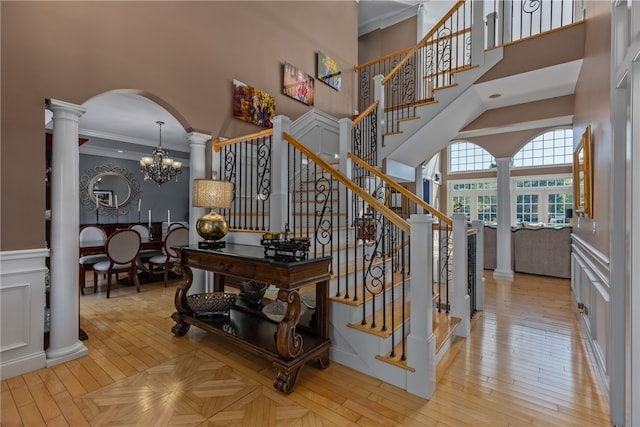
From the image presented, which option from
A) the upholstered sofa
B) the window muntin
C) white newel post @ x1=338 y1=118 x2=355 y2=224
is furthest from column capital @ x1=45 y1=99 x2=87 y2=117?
the window muntin

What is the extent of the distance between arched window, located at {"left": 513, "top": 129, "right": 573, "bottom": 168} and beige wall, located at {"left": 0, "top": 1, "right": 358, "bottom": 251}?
651 cm

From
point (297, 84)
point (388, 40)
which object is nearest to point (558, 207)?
point (388, 40)

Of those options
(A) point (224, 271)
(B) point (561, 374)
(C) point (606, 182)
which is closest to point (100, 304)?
(A) point (224, 271)

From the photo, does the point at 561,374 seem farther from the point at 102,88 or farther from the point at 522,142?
the point at 522,142

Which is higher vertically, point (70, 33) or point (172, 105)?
point (70, 33)

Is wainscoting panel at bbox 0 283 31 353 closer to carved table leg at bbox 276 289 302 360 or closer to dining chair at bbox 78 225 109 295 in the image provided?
carved table leg at bbox 276 289 302 360

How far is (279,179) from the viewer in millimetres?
2984

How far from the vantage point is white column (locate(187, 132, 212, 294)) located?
3299mm

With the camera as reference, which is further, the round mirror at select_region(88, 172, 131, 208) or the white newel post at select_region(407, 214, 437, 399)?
the round mirror at select_region(88, 172, 131, 208)

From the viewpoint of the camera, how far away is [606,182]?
81.7 inches

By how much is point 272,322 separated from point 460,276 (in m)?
1.90

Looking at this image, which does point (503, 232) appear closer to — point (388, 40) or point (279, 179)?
point (279, 179)

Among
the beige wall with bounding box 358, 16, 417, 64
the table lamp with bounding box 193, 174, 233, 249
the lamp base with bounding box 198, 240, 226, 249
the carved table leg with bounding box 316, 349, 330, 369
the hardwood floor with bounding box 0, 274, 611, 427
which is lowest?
the hardwood floor with bounding box 0, 274, 611, 427

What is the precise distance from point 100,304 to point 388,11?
782 cm
